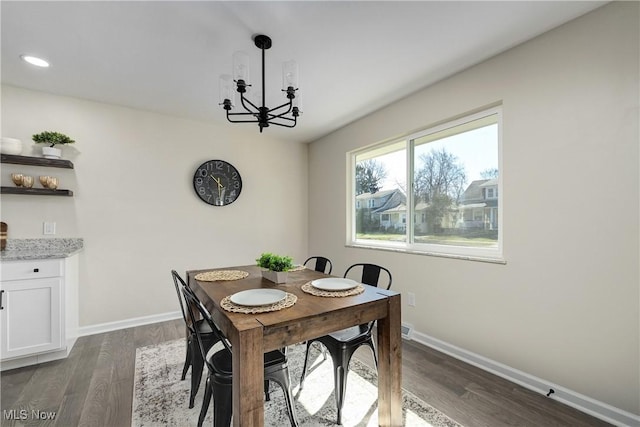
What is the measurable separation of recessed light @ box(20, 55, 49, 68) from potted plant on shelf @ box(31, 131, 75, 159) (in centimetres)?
65

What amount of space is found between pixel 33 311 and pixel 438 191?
3.64 metres

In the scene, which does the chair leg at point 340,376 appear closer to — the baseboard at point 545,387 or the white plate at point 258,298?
the white plate at point 258,298

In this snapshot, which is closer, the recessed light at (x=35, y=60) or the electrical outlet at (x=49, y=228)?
the recessed light at (x=35, y=60)

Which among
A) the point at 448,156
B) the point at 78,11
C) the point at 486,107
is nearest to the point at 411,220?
the point at 448,156

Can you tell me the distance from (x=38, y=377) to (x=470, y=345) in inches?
133

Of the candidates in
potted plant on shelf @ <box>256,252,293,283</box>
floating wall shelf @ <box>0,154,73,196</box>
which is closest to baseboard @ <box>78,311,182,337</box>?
floating wall shelf @ <box>0,154,73,196</box>

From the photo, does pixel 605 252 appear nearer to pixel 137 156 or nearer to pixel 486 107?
pixel 486 107

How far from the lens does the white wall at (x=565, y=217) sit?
163cm

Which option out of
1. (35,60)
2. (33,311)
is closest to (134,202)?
(33,311)

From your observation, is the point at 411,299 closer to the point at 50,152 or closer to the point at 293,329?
the point at 293,329

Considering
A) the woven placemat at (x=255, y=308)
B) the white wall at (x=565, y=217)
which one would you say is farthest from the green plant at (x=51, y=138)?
the white wall at (x=565, y=217)

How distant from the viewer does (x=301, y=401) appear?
184cm

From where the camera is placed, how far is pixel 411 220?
299cm

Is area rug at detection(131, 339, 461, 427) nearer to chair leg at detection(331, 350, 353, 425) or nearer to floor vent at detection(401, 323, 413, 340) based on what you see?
chair leg at detection(331, 350, 353, 425)
